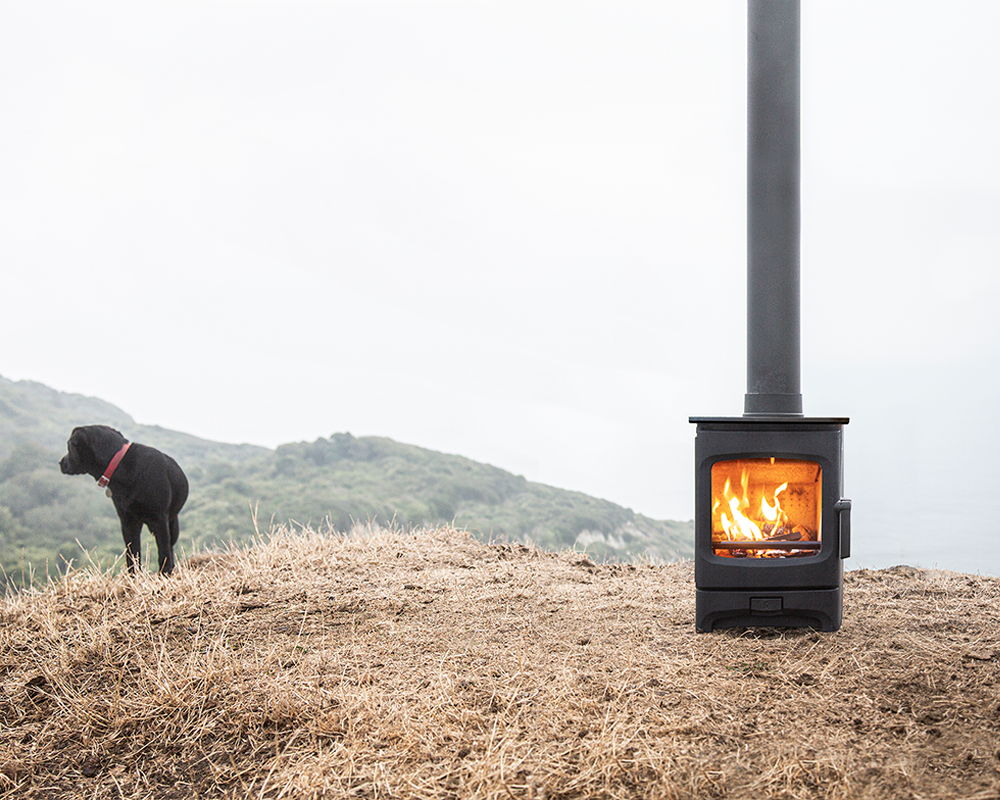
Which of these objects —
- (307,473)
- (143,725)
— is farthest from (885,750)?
(307,473)

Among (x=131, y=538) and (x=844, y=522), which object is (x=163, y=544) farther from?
(x=844, y=522)

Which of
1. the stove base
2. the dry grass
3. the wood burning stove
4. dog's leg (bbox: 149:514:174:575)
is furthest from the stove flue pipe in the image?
dog's leg (bbox: 149:514:174:575)

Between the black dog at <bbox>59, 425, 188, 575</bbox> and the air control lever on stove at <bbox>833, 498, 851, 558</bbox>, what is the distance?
148 inches

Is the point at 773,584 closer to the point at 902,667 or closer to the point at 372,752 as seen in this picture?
the point at 902,667

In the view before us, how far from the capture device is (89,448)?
448cm

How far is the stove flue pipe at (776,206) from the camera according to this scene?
3.28 m

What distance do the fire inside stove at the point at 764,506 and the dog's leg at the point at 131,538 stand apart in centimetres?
347

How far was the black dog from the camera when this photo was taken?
4477mm

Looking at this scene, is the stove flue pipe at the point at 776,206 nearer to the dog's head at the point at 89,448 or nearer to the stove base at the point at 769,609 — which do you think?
the stove base at the point at 769,609

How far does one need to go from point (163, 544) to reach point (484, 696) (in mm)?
3007

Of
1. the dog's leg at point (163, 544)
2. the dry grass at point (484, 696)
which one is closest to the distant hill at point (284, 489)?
the dog's leg at point (163, 544)

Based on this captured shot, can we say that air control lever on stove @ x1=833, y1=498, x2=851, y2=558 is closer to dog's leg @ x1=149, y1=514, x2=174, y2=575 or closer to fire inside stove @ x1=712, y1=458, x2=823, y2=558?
fire inside stove @ x1=712, y1=458, x2=823, y2=558

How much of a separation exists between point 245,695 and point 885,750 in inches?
78.3

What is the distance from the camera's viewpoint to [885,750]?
2004mm
